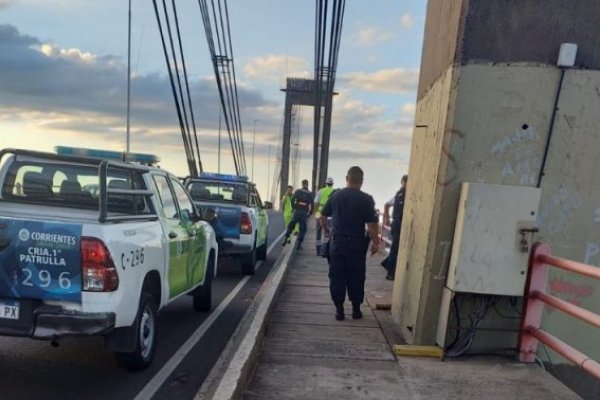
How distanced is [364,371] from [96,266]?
7.67ft

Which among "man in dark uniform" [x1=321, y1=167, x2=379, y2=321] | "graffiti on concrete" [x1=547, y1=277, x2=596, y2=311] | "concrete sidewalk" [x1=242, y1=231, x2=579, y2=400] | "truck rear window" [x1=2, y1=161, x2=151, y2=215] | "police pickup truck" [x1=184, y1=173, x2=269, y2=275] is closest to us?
"concrete sidewalk" [x1=242, y1=231, x2=579, y2=400]

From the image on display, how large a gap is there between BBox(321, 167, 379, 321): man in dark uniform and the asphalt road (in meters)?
1.46

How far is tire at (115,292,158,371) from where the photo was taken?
4875 millimetres

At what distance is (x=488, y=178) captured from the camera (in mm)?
5012

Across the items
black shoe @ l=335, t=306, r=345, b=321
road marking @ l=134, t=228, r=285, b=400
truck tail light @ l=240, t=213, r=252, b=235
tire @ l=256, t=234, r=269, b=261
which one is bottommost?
tire @ l=256, t=234, r=269, b=261

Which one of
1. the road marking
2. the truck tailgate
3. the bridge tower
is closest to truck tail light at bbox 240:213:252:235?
the road marking

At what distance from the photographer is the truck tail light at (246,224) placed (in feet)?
35.0

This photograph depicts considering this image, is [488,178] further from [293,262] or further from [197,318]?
[293,262]

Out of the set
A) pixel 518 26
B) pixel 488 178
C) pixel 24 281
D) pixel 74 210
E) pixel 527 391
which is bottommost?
pixel 527 391

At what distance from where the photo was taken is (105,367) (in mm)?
5168

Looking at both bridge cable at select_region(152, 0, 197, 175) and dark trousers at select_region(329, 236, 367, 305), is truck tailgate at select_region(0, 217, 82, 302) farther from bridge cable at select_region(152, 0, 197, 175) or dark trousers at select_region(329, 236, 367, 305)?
bridge cable at select_region(152, 0, 197, 175)

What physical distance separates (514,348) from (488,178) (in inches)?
62.4

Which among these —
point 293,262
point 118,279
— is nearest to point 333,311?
point 118,279

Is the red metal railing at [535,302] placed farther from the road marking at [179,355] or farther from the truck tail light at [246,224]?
the truck tail light at [246,224]
